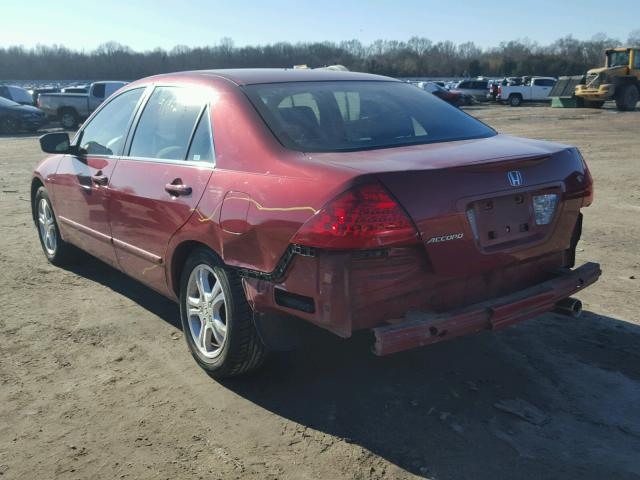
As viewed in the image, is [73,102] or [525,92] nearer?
[73,102]

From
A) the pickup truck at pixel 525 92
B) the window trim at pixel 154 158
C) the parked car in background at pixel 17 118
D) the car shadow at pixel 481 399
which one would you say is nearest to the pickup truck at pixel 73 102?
the parked car in background at pixel 17 118

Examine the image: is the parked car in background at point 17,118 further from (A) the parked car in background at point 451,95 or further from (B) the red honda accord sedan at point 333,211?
(B) the red honda accord sedan at point 333,211

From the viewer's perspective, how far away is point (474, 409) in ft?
10.8

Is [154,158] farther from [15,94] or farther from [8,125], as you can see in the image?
[15,94]

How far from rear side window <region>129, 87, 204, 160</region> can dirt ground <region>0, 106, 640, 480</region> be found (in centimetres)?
127

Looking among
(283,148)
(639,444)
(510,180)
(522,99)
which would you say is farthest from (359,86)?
(522,99)

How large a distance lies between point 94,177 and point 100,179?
12 centimetres

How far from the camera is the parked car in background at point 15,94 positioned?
28.0 metres

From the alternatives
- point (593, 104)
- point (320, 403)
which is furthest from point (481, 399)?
point (593, 104)

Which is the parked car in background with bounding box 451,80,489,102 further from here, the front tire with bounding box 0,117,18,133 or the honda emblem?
the honda emblem

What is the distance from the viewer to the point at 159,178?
13.0 feet

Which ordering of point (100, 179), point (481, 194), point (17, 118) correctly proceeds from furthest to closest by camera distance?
1. point (17, 118)
2. point (100, 179)
3. point (481, 194)

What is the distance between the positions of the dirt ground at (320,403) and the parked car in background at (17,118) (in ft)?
72.8

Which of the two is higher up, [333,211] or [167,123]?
[167,123]
